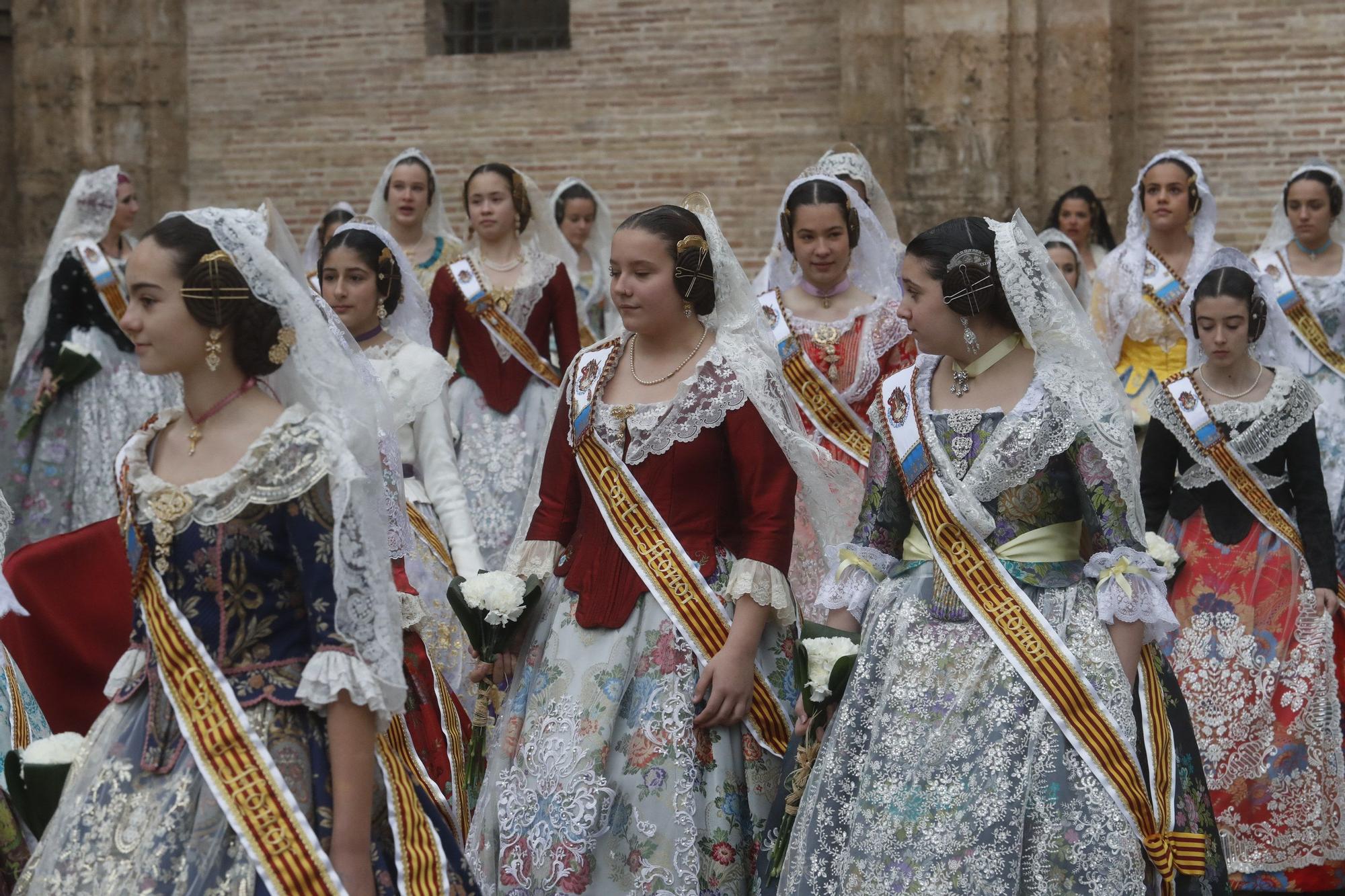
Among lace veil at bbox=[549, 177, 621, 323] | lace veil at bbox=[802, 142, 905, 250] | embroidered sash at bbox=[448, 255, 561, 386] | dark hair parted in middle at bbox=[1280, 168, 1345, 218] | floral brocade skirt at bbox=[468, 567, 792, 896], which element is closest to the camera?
floral brocade skirt at bbox=[468, 567, 792, 896]

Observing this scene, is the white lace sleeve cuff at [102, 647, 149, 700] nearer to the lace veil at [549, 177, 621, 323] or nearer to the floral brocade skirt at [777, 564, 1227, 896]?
the floral brocade skirt at [777, 564, 1227, 896]

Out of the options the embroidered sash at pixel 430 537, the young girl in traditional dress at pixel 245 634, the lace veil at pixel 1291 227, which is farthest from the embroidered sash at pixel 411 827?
the lace veil at pixel 1291 227

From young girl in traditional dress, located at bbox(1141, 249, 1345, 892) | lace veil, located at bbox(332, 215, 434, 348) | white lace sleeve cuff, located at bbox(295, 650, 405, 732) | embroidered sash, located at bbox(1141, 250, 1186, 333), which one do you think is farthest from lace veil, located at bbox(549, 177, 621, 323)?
white lace sleeve cuff, located at bbox(295, 650, 405, 732)

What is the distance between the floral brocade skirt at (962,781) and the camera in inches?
151

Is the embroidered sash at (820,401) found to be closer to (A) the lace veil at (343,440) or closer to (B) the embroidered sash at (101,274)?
(A) the lace veil at (343,440)

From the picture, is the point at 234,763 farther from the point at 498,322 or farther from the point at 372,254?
the point at 498,322

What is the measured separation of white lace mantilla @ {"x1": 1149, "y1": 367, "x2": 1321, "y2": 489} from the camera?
5.91 m

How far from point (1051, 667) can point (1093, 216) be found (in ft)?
22.6

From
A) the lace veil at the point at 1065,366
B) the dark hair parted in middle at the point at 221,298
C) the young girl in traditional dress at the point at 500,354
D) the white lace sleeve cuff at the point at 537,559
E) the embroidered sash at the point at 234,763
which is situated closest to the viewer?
the embroidered sash at the point at 234,763

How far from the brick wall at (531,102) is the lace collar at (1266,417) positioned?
641 centimetres

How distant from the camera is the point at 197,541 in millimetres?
3172

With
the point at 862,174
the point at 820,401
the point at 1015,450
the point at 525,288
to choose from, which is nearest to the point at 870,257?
the point at 820,401

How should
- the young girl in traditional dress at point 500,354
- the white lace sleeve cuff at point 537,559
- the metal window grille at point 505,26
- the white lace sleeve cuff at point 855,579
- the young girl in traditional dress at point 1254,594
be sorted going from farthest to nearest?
the metal window grille at point 505,26 → the young girl in traditional dress at point 500,354 → the young girl in traditional dress at point 1254,594 → the white lace sleeve cuff at point 537,559 → the white lace sleeve cuff at point 855,579

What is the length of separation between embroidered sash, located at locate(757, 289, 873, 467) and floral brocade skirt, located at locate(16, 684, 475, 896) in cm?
356
